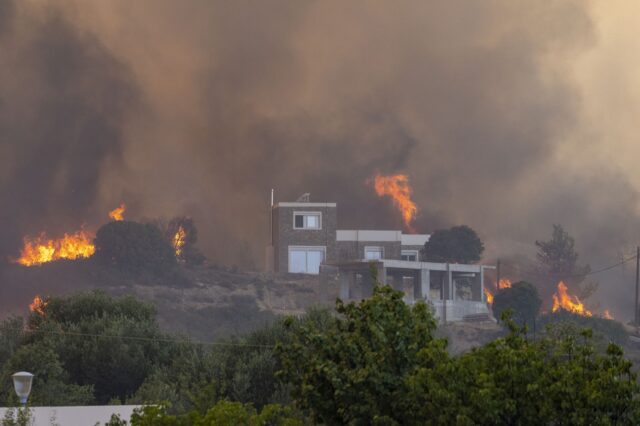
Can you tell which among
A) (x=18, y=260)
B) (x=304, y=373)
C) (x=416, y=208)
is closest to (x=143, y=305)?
(x=304, y=373)

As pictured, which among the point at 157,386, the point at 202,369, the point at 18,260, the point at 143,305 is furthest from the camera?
the point at 18,260

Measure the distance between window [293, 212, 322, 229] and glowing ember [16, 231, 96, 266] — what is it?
27.1 metres

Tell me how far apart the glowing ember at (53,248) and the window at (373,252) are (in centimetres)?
3308

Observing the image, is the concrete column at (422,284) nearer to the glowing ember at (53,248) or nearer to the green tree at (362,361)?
the glowing ember at (53,248)

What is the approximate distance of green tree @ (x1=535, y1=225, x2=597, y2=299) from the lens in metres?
142

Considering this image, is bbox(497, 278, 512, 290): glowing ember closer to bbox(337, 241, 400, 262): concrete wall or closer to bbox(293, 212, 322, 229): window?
bbox(337, 241, 400, 262): concrete wall

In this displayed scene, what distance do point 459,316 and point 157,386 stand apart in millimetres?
63295

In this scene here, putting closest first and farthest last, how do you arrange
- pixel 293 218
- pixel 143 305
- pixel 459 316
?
pixel 143 305 → pixel 459 316 → pixel 293 218

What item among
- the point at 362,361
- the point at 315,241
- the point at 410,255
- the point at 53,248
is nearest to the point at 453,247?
the point at 410,255

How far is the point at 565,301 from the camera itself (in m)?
140

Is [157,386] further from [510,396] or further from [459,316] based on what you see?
[459,316]

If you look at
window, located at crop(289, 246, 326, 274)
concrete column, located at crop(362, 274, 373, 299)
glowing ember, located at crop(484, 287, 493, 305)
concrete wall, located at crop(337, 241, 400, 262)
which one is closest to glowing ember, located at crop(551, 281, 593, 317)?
glowing ember, located at crop(484, 287, 493, 305)

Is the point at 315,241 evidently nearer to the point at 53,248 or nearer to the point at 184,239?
the point at 184,239

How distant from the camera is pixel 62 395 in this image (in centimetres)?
5175
